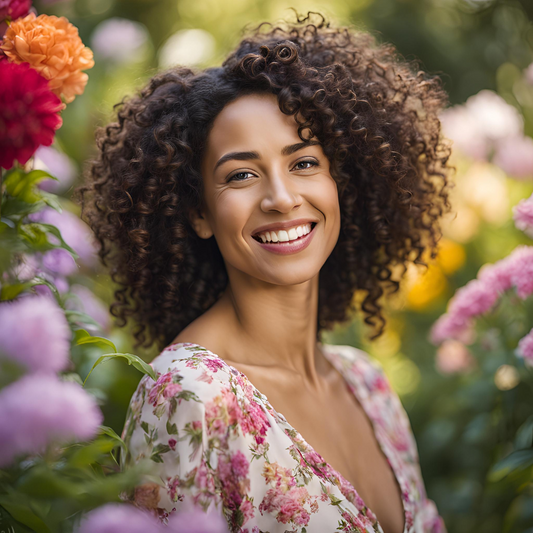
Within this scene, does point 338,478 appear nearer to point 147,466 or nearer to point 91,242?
point 147,466

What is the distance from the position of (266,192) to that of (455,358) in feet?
3.50

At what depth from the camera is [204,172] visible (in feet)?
3.94

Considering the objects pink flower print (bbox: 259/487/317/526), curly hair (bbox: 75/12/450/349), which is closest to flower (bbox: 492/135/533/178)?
curly hair (bbox: 75/12/450/349)

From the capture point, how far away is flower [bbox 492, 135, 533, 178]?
5.57 feet

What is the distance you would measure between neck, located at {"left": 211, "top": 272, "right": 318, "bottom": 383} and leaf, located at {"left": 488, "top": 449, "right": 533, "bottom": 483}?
455mm

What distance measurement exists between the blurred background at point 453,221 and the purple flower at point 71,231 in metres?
0.07

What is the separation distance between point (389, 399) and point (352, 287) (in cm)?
34

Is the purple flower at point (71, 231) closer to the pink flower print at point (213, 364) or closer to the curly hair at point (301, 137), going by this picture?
the curly hair at point (301, 137)

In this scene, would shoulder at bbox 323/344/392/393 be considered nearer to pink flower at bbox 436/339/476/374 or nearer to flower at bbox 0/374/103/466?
pink flower at bbox 436/339/476/374

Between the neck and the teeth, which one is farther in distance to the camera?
the neck

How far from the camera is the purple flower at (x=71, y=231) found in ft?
3.35

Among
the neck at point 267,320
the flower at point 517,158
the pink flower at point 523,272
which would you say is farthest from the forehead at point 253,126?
the flower at point 517,158

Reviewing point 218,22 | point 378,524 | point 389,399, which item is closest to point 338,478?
point 378,524

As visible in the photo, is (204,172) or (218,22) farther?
(218,22)
